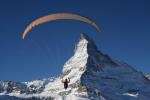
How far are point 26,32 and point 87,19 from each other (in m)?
11.5

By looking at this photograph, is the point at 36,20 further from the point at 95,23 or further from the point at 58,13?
the point at 95,23

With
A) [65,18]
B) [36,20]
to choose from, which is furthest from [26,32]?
[65,18]

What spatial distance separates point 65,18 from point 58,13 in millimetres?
1980

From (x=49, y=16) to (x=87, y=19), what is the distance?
22.0 ft

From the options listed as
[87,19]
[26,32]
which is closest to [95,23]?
[87,19]

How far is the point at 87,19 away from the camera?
249 ft

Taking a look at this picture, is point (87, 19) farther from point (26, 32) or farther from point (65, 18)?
point (26, 32)

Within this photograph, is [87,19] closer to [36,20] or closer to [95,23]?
[95,23]

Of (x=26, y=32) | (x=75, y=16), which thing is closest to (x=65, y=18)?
(x=75, y=16)

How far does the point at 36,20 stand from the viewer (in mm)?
77125

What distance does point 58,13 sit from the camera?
76.1 meters

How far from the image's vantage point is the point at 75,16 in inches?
2958

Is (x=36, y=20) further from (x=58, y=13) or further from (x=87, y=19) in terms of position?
(x=87, y=19)

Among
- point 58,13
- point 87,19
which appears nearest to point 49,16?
point 58,13
